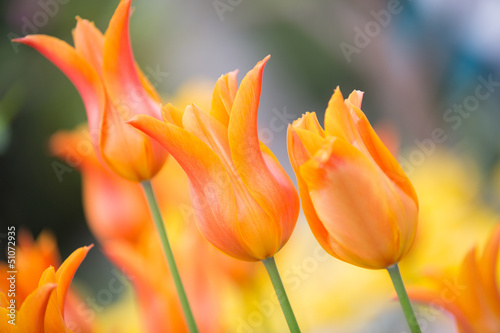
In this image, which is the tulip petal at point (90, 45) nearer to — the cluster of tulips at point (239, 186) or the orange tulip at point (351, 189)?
the cluster of tulips at point (239, 186)

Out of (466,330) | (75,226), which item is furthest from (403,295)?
(75,226)

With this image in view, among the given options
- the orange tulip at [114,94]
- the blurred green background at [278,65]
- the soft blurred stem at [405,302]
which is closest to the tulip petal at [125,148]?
the orange tulip at [114,94]

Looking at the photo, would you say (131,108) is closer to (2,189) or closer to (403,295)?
(403,295)

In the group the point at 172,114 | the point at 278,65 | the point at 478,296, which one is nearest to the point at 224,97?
the point at 172,114

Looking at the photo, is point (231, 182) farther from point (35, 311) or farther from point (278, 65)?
point (278, 65)

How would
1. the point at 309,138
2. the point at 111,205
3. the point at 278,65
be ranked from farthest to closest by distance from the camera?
the point at 278,65 → the point at 111,205 → the point at 309,138

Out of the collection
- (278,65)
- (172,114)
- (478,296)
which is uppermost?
(278,65)

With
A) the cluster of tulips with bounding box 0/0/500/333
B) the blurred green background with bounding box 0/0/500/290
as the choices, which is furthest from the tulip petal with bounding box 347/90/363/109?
the blurred green background with bounding box 0/0/500/290
